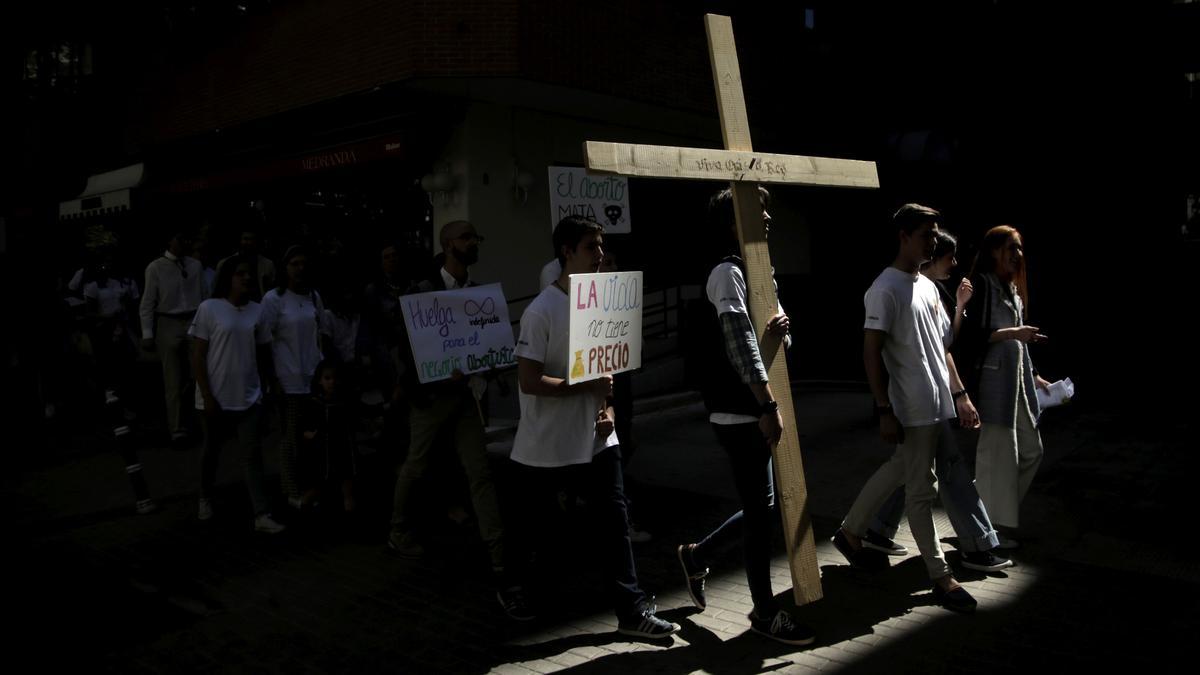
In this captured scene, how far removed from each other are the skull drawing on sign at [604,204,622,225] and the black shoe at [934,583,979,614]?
4.34 meters

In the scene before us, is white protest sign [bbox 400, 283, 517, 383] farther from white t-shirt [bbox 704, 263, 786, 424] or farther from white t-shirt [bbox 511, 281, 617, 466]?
white t-shirt [bbox 704, 263, 786, 424]

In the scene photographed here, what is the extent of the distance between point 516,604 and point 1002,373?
3223 millimetres

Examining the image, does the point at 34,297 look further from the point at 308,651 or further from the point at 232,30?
the point at 308,651

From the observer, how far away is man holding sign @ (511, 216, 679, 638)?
426 cm

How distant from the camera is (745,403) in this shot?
410 cm

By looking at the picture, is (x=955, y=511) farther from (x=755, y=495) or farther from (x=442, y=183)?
(x=442, y=183)

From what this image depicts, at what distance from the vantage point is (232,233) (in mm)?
14797

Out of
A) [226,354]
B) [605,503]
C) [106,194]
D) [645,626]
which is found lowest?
[645,626]

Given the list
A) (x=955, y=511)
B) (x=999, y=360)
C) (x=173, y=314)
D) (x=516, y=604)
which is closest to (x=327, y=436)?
(x=516, y=604)

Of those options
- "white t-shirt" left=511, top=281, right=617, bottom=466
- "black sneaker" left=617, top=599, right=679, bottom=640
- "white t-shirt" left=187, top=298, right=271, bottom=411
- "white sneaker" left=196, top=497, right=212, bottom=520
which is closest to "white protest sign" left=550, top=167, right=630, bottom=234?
"white t-shirt" left=187, top=298, right=271, bottom=411

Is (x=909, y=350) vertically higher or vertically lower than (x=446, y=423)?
higher

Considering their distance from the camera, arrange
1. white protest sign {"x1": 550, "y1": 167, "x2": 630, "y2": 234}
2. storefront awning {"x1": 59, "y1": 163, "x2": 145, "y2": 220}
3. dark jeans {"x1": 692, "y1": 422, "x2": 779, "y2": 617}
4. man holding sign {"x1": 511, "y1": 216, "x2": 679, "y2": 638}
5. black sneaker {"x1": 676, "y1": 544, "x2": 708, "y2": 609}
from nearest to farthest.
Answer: dark jeans {"x1": 692, "y1": 422, "x2": 779, "y2": 617} < man holding sign {"x1": 511, "y1": 216, "x2": 679, "y2": 638} < black sneaker {"x1": 676, "y1": 544, "x2": 708, "y2": 609} < white protest sign {"x1": 550, "y1": 167, "x2": 630, "y2": 234} < storefront awning {"x1": 59, "y1": 163, "x2": 145, "y2": 220}

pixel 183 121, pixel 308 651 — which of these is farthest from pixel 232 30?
pixel 308 651

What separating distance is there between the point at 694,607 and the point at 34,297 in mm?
11750
